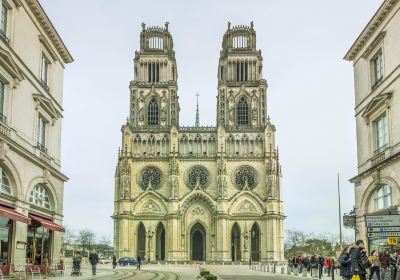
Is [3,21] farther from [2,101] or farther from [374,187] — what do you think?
[374,187]

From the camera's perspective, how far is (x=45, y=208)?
31.8 meters

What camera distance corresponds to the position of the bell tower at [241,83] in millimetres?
83625

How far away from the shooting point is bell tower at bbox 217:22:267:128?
8362cm

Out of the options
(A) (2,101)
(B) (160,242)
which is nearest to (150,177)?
(B) (160,242)

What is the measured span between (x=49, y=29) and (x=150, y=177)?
A: 5123cm

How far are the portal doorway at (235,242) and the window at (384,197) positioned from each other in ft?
170

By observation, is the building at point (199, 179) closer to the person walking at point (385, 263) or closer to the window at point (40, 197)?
the window at point (40, 197)

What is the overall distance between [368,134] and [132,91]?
5664 centimetres

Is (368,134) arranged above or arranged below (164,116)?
below

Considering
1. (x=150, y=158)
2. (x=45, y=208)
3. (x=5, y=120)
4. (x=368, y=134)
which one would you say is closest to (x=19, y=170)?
(x=5, y=120)

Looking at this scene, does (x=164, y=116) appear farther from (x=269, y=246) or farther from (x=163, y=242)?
(x=269, y=246)

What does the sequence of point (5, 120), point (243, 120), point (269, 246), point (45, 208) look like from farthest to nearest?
point (243, 120)
point (269, 246)
point (45, 208)
point (5, 120)

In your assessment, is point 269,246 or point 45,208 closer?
point 45,208

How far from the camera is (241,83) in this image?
8525 centimetres
